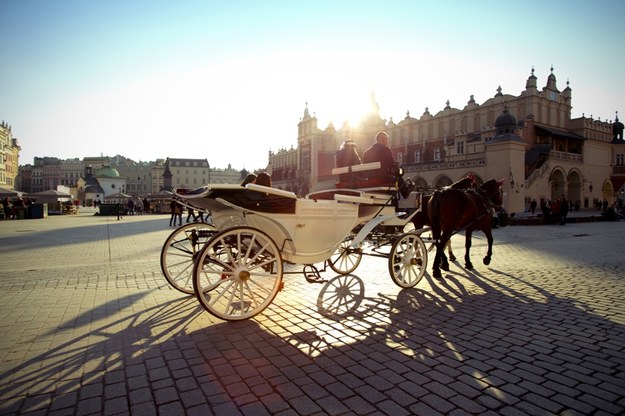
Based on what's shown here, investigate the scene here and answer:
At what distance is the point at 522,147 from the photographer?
3188cm

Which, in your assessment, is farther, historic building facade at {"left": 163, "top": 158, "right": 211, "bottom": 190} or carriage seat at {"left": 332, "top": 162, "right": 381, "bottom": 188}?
historic building facade at {"left": 163, "top": 158, "right": 211, "bottom": 190}

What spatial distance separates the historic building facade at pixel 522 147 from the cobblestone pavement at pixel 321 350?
2708 cm

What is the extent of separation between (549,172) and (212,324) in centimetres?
4069

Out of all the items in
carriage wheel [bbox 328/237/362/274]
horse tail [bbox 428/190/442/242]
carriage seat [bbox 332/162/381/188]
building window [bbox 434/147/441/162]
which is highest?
building window [bbox 434/147/441/162]

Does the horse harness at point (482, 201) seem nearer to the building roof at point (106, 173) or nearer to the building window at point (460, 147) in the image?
the building window at point (460, 147)

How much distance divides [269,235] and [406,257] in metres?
2.65

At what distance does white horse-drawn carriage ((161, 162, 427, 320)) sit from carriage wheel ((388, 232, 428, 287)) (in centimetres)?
2

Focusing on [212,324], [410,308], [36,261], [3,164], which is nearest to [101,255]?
[36,261]

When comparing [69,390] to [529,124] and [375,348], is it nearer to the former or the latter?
[375,348]

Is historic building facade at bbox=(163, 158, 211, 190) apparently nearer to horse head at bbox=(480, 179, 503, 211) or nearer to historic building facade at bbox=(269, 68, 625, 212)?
historic building facade at bbox=(269, 68, 625, 212)

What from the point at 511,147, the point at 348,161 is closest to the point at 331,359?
the point at 348,161

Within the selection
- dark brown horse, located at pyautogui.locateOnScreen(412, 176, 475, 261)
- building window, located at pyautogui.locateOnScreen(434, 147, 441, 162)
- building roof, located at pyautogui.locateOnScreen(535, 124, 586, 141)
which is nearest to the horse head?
dark brown horse, located at pyautogui.locateOnScreen(412, 176, 475, 261)

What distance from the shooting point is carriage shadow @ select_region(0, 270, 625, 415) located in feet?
9.17

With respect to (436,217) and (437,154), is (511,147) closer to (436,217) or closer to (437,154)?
(437,154)
